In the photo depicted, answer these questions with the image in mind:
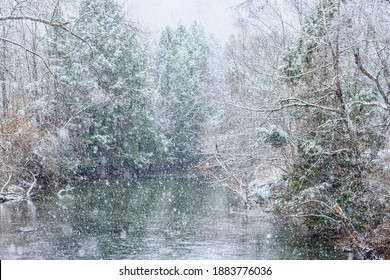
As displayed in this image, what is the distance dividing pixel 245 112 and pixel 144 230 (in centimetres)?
735

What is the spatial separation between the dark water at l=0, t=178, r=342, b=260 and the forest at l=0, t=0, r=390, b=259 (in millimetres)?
957

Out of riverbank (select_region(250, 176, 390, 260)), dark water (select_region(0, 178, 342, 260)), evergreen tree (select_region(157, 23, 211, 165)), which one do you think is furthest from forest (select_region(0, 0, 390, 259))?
dark water (select_region(0, 178, 342, 260))

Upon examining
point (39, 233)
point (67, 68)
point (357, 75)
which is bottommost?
point (39, 233)

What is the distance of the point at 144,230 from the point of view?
13.7 m

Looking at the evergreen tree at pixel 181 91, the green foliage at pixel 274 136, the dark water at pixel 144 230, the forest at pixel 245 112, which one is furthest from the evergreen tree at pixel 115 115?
the green foliage at pixel 274 136

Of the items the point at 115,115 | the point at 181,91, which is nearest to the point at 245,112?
the point at 115,115

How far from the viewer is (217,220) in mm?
15141

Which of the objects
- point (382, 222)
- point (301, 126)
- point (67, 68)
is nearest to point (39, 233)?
point (301, 126)

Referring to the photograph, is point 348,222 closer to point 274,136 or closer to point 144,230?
point 274,136

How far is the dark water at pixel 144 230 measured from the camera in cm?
1091
